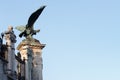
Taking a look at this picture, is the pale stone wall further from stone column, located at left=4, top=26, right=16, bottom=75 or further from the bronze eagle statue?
the bronze eagle statue

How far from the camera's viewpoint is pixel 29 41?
48469mm

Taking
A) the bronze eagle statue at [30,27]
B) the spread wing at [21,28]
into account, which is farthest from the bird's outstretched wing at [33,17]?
the spread wing at [21,28]

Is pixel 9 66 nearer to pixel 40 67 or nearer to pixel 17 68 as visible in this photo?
pixel 17 68

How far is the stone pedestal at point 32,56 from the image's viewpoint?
47625mm

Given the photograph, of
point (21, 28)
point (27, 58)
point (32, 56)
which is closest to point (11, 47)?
point (27, 58)

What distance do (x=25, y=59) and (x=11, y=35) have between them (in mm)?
3450

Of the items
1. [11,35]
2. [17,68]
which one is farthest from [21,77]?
[11,35]

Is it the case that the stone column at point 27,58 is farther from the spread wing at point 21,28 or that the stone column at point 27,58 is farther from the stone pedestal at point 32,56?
the spread wing at point 21,28

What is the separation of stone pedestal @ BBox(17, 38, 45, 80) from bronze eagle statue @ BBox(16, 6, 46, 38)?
0.55 metres

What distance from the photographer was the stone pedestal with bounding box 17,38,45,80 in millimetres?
47625

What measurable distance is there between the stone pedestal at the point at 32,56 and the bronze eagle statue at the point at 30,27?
55 cm

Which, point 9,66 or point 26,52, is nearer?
point 9,66

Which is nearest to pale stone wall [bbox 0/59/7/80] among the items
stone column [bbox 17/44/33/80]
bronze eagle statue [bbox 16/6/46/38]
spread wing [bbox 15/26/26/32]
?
stone column [bbox 17/44/33/80]

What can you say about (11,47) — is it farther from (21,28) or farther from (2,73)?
(21,28)
